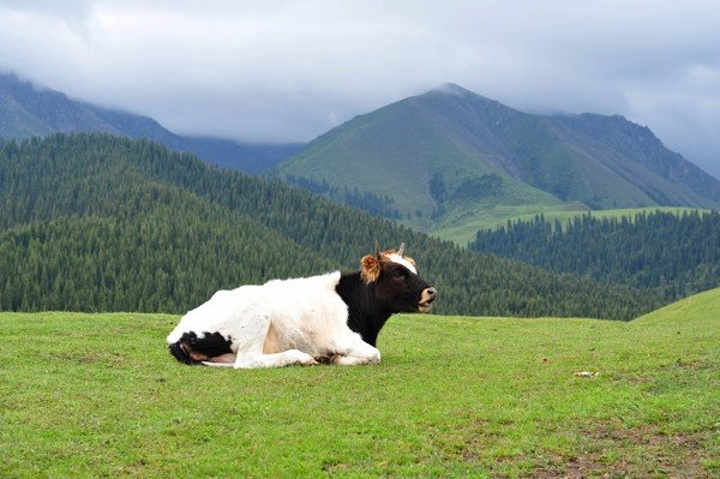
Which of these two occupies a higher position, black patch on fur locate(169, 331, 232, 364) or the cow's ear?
the cow's ear

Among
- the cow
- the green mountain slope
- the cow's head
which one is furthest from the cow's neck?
the green mountain slope

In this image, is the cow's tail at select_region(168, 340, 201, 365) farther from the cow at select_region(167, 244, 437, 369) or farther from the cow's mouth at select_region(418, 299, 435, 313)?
Result: the cow's mouth at select_region(418, 299, 435, 313)

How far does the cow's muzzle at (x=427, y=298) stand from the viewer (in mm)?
20828

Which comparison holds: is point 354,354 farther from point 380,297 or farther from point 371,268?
point 371,268

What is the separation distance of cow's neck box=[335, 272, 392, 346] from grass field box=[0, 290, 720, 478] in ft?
3.24

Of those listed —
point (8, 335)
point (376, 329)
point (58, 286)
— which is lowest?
point (58, 286)

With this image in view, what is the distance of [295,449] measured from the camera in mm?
12055

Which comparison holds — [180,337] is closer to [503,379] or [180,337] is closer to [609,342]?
[503,379]

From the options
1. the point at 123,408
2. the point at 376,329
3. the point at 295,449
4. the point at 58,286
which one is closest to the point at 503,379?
the point at 376,329

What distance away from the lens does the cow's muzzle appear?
2083cm

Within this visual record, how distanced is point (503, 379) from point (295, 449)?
23.5ft

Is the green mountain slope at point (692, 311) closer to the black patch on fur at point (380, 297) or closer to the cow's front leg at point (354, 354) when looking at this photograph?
the black patch on fur at point (380, 297)

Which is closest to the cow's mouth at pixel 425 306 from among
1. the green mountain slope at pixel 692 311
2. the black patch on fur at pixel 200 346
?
the black patch on fur at pixel 200 346

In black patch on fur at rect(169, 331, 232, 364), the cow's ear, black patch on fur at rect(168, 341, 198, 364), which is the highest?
the cow's ear
